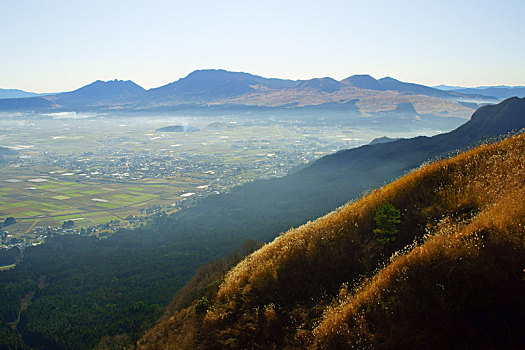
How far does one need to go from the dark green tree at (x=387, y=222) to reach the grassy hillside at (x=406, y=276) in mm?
79

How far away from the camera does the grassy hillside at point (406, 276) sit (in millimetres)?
7230

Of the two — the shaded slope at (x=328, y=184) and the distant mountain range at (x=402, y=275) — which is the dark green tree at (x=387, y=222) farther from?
the shaded slope at (x=328, y=184)

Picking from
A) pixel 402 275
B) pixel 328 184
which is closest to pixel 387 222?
pixel 402 275

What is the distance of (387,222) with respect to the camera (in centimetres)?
1107

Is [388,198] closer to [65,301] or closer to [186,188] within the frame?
[65,301]

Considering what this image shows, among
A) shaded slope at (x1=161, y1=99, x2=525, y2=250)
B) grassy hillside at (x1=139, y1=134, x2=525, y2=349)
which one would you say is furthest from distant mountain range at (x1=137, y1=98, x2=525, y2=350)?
shaded slope at (x1=161, y1=99, x2=525, y2=250)

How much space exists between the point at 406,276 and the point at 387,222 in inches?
120

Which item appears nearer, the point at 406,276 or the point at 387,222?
the point at 406,276

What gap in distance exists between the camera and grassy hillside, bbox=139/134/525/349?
723cm

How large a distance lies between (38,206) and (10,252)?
6001 cm

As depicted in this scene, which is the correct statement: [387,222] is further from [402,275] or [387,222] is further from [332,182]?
[332,182]

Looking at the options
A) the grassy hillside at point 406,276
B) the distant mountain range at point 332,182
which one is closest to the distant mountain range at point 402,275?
the grassy hillside at point 406,276

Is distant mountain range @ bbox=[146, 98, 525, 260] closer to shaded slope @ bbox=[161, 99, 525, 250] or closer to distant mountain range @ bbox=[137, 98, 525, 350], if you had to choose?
shaded slope @ bbox=[161, 99, 525, 250]

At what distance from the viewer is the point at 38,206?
477ft
